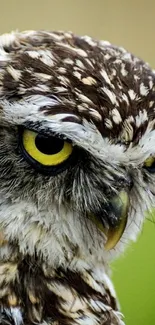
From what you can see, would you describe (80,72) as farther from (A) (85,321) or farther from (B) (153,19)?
(B) (153,19)

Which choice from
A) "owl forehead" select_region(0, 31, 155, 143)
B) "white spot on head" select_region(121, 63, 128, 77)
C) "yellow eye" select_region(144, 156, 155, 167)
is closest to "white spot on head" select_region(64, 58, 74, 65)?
"owl forehead" select_region(0, 31, 155, 143)

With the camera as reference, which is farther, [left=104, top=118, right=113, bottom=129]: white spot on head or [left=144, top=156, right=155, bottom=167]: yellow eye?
[left=144, top=156, right=155, bottom=167]: yellow eye

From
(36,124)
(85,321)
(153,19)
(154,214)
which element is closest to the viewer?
(36,124)

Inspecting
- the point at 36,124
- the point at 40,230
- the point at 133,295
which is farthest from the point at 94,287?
the point at 133,295

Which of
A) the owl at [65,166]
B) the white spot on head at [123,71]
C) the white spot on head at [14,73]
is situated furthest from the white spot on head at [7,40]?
the white spot on head at [123,71]

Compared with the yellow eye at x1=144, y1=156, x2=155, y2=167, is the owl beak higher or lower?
A: lower

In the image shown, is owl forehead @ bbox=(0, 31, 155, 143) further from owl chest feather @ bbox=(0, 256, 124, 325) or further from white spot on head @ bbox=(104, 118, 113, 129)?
owl chest feather @ bbox=(0, 256, 124, 325)

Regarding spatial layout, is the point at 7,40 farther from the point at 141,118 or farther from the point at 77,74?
the point at 141,118
